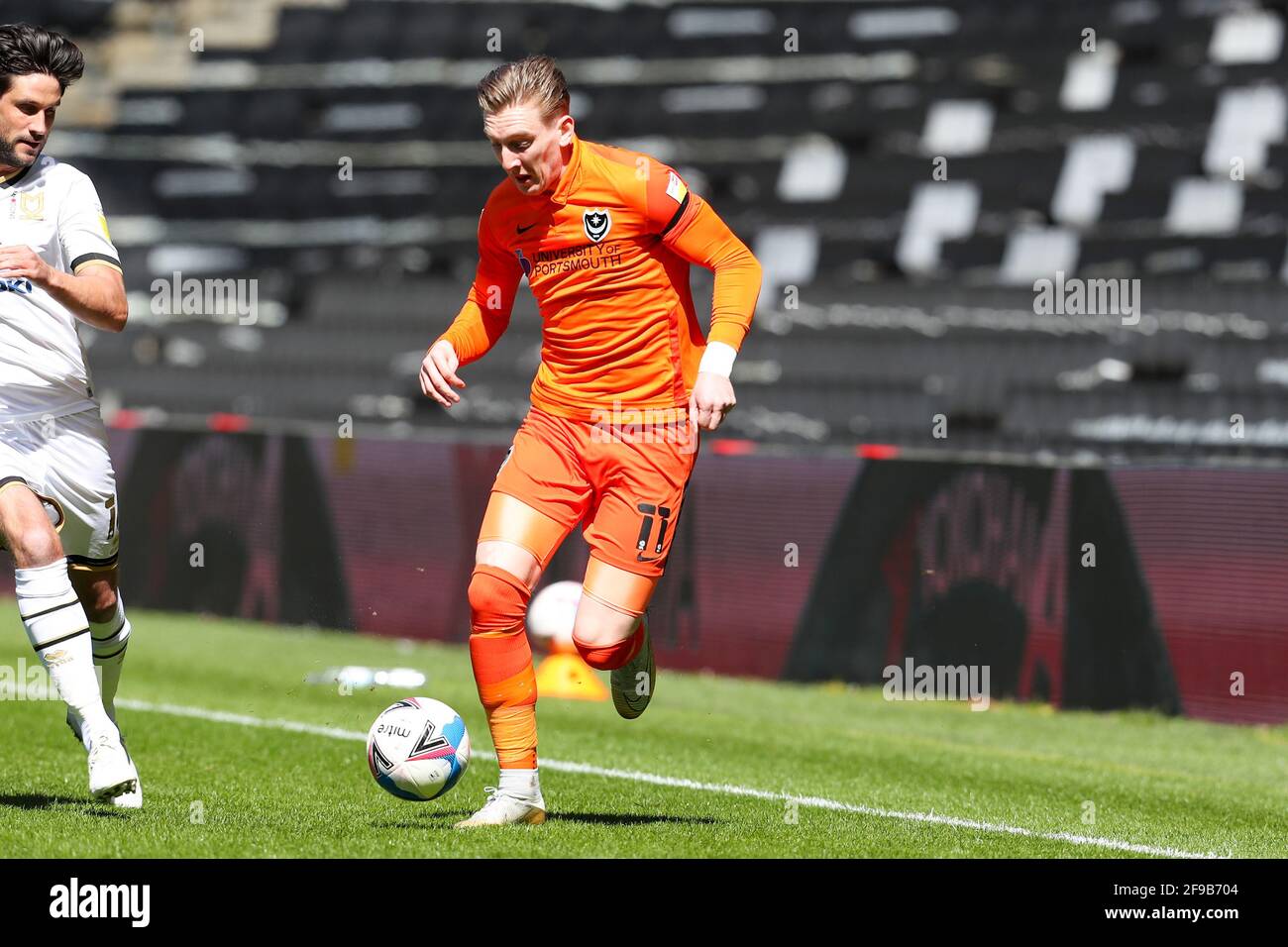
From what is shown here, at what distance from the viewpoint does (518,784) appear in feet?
21.6

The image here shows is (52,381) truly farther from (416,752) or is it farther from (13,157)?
(416,752)

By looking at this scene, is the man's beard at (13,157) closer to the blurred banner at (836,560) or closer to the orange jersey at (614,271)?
the orange jersey at (614,271)

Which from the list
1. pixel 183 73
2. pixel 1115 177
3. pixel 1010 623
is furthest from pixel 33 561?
pixel 183 73

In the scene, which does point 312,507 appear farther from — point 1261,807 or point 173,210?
point 173,210

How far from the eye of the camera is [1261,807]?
8.45 meters

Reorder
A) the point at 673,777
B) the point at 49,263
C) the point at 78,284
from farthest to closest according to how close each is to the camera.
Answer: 1. the point at 673,777
2. the point at 49,263
3. the point at 78,284

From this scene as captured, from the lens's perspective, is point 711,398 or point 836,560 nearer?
point 711,398

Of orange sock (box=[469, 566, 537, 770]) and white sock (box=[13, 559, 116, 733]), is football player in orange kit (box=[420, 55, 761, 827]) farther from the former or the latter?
white sock (box=[13, 559, 116, 733])

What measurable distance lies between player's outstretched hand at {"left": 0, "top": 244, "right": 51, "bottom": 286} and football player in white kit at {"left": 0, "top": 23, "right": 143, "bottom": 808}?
13 centimetres

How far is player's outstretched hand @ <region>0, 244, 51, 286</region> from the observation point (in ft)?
19.7

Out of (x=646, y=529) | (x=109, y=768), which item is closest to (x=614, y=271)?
(x=646, y=529)

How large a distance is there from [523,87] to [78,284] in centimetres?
157

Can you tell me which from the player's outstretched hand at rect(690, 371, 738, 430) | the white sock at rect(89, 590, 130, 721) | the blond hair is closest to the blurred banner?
the player's outstretched hand at rect(690, 371, 738, 430)

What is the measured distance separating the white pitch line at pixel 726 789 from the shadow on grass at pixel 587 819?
0.82 metres
